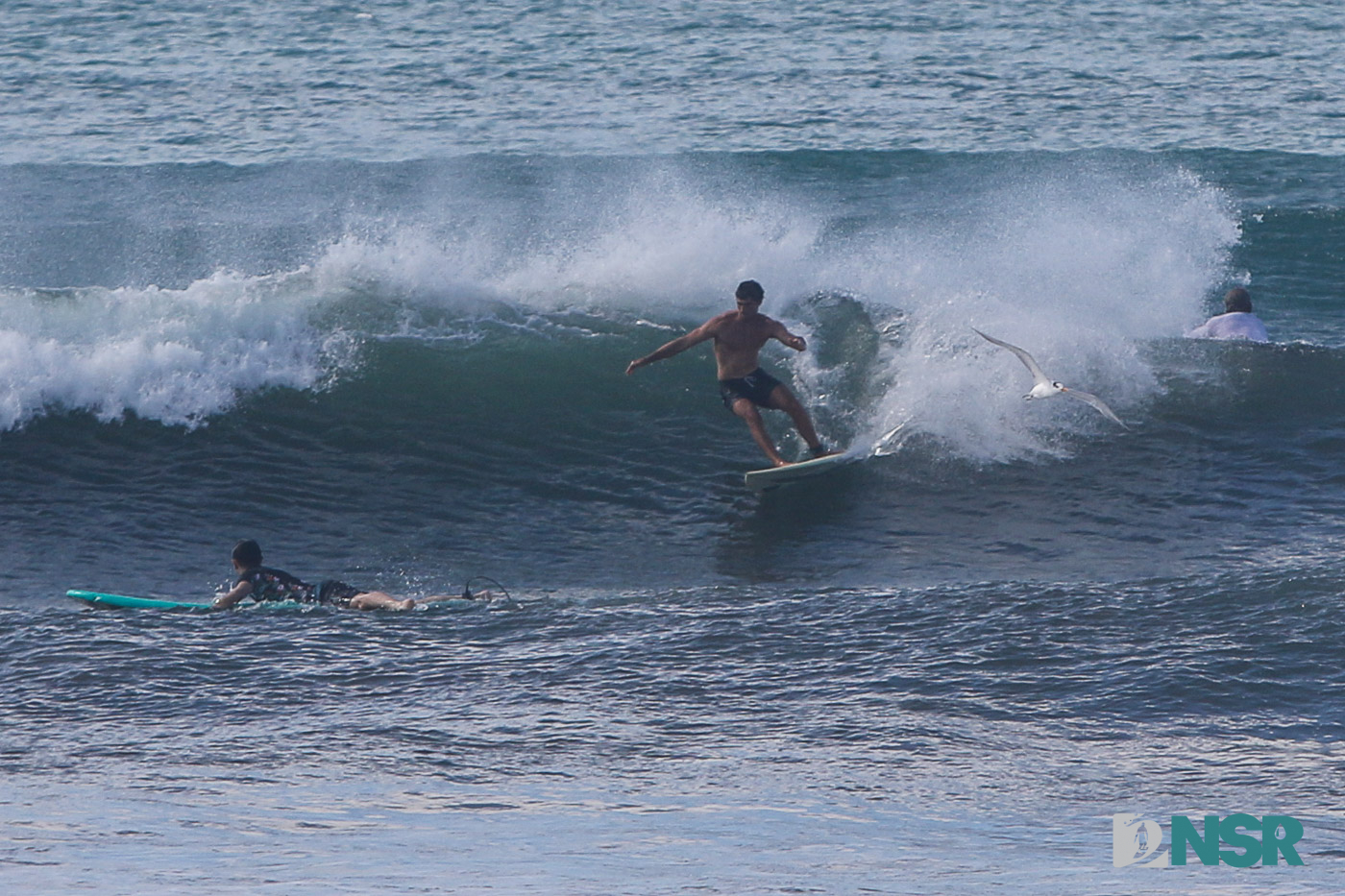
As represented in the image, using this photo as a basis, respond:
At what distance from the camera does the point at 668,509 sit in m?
11.0

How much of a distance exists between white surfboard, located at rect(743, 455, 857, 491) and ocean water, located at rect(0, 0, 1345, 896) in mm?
249

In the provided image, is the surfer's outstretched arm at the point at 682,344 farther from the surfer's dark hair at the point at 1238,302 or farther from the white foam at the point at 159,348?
the surfer's dark hair at the point at 1238,302

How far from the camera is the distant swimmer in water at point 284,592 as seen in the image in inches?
353

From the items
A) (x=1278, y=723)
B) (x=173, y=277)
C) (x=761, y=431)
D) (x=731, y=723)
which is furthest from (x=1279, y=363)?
(x=173, y=277)

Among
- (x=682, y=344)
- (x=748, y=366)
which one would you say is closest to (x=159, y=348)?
(x=682, y=344)

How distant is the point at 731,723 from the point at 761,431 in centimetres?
398

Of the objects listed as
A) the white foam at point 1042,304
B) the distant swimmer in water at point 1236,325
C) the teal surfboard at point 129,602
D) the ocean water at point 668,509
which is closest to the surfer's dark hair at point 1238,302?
the distant swimmer in water at point 1236,325

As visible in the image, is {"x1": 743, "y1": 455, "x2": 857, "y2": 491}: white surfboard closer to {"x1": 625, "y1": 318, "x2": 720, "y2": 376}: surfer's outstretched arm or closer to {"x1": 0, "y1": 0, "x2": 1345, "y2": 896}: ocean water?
{"x1": 0, "y1": 0, "x2": 1345, "y2": 896}: ocean water

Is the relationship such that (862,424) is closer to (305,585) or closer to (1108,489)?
(1108,489)

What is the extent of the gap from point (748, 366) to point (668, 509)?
3.79 feet

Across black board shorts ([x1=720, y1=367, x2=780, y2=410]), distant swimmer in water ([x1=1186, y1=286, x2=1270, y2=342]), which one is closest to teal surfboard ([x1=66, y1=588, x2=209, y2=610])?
black board shorts ([x1=720, y1=367, x2=780, y2=410])

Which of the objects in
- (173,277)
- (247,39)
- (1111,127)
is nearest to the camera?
(173,277)

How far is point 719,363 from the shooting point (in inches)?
437

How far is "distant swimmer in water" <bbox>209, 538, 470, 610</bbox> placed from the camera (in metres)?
8.96
